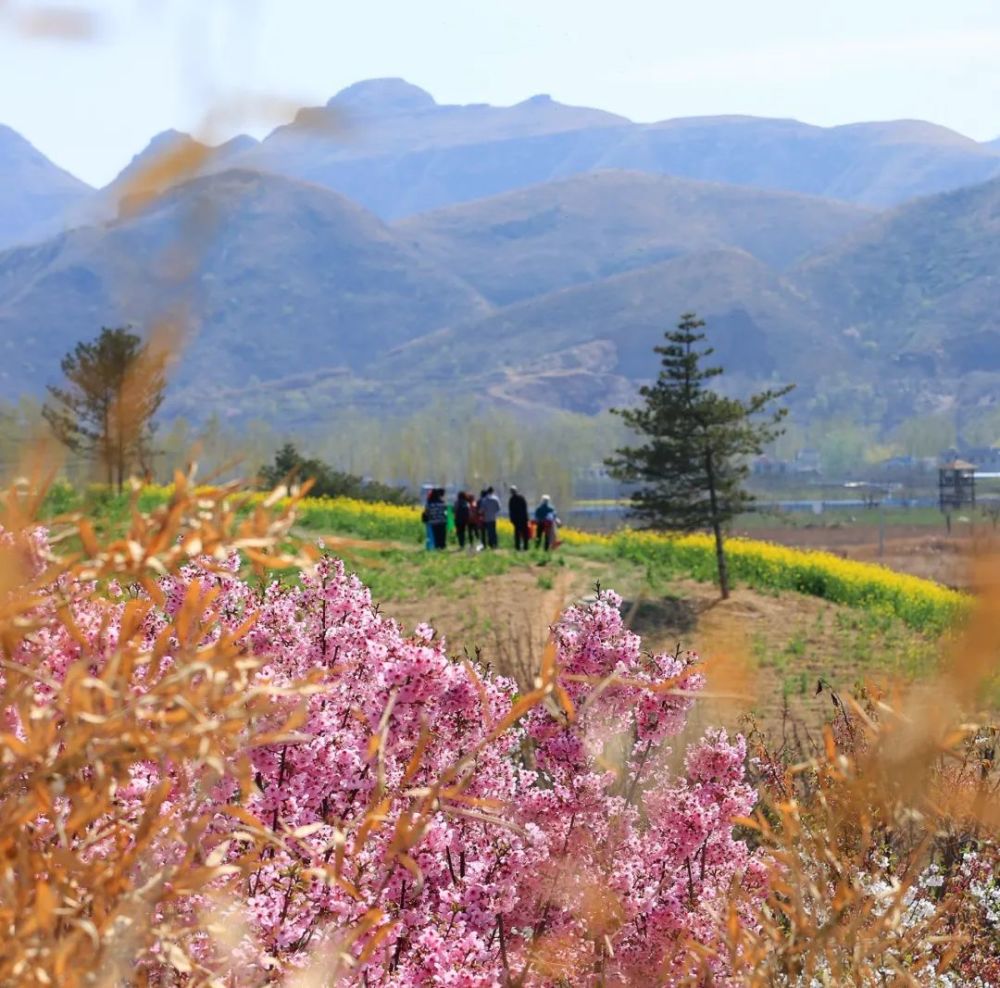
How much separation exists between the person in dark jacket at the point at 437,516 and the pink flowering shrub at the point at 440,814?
24.2 metres

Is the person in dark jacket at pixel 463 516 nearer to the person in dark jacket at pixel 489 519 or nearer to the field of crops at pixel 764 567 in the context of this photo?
the person in dark jacket at pixel 489 519

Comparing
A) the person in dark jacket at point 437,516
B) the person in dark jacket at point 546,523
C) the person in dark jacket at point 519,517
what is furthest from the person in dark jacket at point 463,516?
the person in dark jacket at point 546,523

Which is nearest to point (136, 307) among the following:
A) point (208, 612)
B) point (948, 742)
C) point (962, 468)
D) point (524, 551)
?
point (948, 742)

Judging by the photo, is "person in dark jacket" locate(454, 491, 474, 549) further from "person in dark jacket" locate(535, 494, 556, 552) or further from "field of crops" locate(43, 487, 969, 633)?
"field of crops" locate(43, 487, 969, 633)

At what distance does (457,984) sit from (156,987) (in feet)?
1.92

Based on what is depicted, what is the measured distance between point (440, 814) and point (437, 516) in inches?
990

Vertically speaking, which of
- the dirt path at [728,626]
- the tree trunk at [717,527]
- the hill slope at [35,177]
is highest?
the hill slope at [35,177]

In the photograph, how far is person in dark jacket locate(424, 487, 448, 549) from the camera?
28.3 meters

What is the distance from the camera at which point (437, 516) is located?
93.2 feet

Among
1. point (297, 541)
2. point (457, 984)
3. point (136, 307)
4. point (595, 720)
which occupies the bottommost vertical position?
point (457, 984)

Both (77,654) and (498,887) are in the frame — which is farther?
(498,887)

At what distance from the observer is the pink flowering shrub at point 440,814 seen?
2711 mm

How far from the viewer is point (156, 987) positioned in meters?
2.61

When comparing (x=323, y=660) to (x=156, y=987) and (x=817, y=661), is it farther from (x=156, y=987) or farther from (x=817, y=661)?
(x=817, y=661)
